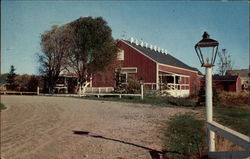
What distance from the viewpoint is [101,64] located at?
72.8ft

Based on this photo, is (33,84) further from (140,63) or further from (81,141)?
(81,141)

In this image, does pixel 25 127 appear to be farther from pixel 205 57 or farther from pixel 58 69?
pixel 58 69

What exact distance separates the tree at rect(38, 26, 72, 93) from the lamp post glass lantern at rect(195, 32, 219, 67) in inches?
749

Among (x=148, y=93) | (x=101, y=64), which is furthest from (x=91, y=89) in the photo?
(x=148, y=93)

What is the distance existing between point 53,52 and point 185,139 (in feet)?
61.2

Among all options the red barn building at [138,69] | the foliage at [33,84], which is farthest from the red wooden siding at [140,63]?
the foliage at [33,84]

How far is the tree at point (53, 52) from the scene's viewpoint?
20.6m

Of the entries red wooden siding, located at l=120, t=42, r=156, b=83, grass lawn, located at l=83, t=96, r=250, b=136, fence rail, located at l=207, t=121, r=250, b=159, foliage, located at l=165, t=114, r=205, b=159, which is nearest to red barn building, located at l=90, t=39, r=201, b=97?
red wooden siding, located at l=120, t=42, r=156, b=83

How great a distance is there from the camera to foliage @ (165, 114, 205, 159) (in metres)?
3.70

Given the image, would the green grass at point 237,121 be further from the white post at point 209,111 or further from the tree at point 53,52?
the tree at point 53,52

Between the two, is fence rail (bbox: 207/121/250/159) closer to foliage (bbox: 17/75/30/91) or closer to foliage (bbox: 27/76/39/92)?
foliage (bbox: 17/75/30/91)

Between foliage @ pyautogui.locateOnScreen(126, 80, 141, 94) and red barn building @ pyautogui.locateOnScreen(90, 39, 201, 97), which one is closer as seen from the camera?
foliage @ pyautogui.locateOnScreen(126, 80, 141, 94)

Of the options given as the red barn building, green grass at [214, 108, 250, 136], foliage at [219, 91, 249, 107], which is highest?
the red barn building

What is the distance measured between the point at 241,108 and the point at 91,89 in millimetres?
15757
